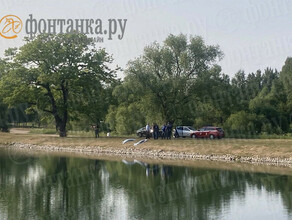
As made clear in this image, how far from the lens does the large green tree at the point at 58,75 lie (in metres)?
51.7

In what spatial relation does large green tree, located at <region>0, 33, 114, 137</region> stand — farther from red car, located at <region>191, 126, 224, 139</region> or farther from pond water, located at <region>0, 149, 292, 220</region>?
pond water, located at <region>0, 149, 292, 220</region>

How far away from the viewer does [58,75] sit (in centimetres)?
5062

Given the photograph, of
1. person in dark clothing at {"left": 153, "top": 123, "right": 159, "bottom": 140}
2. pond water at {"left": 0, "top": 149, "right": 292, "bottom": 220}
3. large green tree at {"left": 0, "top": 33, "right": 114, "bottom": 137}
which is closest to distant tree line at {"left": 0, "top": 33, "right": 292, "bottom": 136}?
large green tree at {"left": 0, "top": 33, "right": 114, "bottom": 137}

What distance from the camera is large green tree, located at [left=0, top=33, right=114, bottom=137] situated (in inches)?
2036

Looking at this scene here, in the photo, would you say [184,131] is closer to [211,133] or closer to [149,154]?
[211,133]

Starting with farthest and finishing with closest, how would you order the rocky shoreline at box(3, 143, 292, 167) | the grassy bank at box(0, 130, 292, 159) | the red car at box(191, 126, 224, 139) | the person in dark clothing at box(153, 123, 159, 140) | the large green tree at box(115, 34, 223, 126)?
the large green tree at box(115, 34, 223, 126), the red car at box(191, 126, 224, 139), the person in dark clothing at box(153, 123, 159, 140), the grassy bank at box(0, 130, 292, 159), the rocky shoreline at box(3, 143, 292, 167)

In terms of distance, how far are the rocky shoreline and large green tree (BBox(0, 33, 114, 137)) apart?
5698 millimetres

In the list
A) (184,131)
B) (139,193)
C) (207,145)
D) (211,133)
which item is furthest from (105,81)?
(139,193)

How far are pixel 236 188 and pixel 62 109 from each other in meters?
34.3

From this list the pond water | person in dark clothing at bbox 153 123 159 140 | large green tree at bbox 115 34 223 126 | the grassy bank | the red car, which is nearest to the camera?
the pond water

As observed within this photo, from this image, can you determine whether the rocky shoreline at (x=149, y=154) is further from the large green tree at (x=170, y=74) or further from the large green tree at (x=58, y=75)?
the large green tree at (x=170, y=74)

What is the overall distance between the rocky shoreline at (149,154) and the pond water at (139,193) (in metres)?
5.41

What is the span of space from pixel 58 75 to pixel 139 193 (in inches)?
1262

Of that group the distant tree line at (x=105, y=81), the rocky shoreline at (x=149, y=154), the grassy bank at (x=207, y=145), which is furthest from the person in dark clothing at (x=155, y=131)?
the distant tree line at (x=105, y=81)
